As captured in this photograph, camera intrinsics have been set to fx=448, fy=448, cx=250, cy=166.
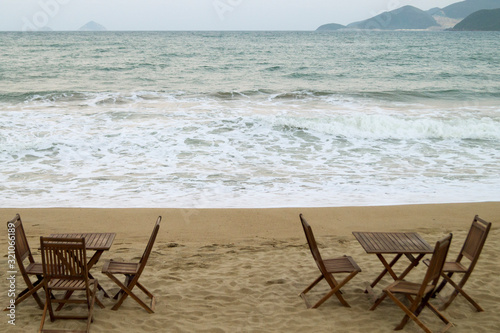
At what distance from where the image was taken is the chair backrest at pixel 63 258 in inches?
159

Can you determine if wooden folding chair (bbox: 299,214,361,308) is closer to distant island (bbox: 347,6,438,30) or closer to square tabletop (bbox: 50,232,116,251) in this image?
square tabletop (bbox: 50,232,116,251)

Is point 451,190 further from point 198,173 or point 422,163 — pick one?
point 198,173

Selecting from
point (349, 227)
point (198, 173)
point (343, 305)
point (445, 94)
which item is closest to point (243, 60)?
point (445, 94)

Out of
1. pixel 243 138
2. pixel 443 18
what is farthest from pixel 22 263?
pixel 443 18

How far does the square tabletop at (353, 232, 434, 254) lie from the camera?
4645 millimetres

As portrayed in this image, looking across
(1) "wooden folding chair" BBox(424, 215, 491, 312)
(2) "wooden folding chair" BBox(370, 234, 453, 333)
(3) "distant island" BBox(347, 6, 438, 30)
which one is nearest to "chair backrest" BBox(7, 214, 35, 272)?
(2) "wooden folding chair" BBox(370, 234, 453, 333)

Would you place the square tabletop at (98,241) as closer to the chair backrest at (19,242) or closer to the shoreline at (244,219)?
the chair backrest at (19,242)

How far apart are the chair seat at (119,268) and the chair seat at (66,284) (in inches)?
14.7

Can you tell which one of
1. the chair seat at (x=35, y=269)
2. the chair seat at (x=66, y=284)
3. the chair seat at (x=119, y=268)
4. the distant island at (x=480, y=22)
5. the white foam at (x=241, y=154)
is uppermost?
the distant island at (x=480, y=22)

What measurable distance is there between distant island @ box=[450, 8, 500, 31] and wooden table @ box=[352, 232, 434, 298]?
139294 mm

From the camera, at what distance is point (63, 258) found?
4.12m

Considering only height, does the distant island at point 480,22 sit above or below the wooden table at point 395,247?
above

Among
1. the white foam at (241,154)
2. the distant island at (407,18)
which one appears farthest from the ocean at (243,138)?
the distant island at (407,18)

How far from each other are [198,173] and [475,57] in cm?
4184
